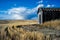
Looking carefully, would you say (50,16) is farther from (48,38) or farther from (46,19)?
(48,38)

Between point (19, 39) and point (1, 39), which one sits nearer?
point (19, 39)

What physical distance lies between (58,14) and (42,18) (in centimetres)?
215

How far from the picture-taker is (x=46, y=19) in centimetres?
2553

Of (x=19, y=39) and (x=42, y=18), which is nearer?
(x=19, y=39)

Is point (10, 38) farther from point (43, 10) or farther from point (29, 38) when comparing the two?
point (43, 10)

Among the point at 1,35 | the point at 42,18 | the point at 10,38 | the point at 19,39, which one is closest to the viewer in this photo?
the point at 19,39

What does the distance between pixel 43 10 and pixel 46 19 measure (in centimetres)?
122

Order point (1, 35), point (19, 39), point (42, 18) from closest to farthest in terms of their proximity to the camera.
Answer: point (19, 39) < point (1, 35) < point (42, 18)

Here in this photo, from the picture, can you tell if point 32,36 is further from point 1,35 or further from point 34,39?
point 1,35

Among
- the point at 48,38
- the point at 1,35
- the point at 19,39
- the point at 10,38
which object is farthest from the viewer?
the point at 1,35

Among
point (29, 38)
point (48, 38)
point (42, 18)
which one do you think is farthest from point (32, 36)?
point (42, 18)

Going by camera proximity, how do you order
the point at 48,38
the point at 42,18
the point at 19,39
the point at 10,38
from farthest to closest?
the point at 42,18, the point at 10,38, the point at 19,39, the point at 48,38

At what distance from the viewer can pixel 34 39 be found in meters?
6.92

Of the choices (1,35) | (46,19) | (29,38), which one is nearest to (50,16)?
(46,19)
